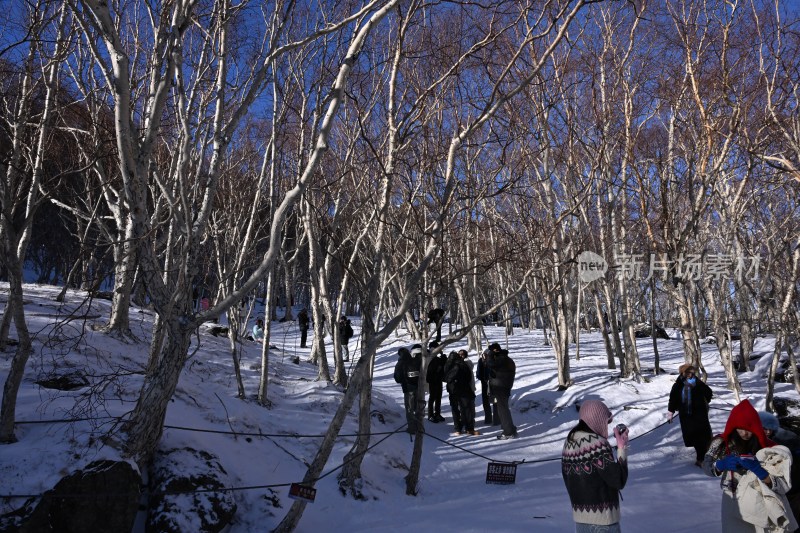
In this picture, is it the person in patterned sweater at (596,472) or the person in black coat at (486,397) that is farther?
the person in black coat at (486,397)

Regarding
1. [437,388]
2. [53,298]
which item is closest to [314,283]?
[437,388]

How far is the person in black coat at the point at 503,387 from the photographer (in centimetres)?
830

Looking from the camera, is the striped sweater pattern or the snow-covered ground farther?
the snow-covered ground

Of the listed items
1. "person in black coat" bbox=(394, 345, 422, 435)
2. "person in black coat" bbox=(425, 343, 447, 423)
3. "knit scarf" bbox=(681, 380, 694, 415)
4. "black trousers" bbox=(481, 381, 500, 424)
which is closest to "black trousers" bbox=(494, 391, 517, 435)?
"black trousers" bbox=(481, 381, 500, 424)

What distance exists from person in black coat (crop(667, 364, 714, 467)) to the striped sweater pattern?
453cm

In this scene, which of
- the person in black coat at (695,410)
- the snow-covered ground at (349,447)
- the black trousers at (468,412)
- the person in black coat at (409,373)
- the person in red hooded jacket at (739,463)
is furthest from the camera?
the black trousers at (468,412)

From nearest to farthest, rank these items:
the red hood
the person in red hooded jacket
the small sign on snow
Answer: the person in red hooded jacket, the red hood, the small sign on snow

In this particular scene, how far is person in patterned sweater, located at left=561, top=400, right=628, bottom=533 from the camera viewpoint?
3.00 metres

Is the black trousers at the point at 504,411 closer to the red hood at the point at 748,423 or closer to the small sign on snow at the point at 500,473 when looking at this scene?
the small sign on snow at the point at 500,473

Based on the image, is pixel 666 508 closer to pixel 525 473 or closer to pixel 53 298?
pixel 525 473

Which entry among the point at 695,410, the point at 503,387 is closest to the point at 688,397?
the point at 695,410

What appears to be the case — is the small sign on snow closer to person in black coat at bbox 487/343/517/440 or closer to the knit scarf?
person in black coat at bbox 487/343/517/440

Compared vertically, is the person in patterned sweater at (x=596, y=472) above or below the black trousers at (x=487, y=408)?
above

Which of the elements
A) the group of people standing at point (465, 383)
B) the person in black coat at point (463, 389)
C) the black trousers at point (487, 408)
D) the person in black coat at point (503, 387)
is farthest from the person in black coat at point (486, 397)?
the person in black coat at point (463, 389)
